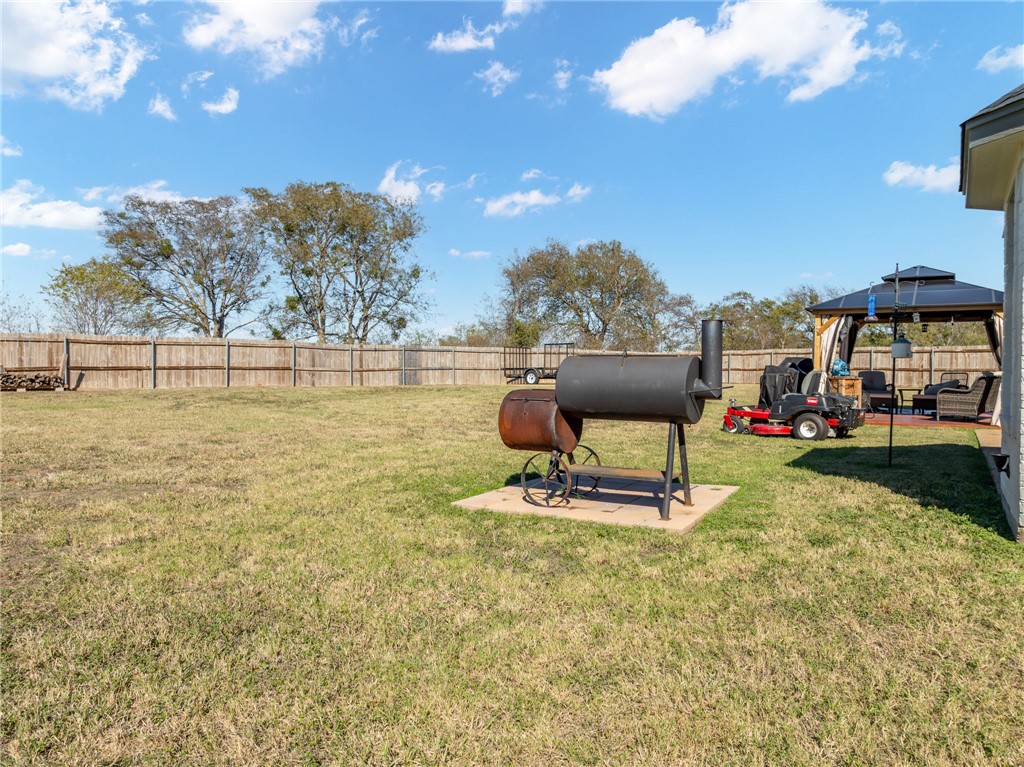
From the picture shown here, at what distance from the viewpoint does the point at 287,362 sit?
27.4 metres

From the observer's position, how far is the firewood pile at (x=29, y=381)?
20156 mm

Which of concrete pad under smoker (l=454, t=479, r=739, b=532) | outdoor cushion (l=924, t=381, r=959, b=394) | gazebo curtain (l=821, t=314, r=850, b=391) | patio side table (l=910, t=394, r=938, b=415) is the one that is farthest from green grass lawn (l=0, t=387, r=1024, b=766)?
gazebo curtain (l=821, t=314, r=850, b=391)

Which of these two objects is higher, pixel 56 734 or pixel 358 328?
pixel 358 328

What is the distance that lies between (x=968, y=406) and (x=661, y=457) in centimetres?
924

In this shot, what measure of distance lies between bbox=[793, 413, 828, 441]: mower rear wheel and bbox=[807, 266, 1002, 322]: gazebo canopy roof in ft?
22.5

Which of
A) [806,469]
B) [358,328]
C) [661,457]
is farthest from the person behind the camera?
[358,328]

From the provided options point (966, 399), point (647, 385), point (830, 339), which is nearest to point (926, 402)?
point (966, 399)

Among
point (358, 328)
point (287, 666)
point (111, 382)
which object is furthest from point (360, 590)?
point (358, 328)

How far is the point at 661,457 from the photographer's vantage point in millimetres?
9555

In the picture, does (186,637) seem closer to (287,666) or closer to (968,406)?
(287,666)

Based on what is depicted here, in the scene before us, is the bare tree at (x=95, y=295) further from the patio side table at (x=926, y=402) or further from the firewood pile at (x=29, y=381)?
the patio side table at (x=926, y=402)

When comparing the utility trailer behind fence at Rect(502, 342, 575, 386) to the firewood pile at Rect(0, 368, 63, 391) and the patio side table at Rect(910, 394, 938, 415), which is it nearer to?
the patio side table at Rect(910, 394, 938, 415)

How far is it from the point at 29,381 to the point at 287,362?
9119 millimetres

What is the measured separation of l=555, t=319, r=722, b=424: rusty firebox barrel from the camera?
18.5 feet
